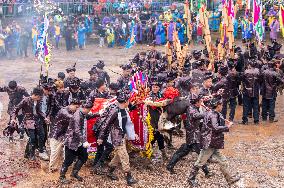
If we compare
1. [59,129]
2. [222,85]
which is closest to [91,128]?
[59,129]

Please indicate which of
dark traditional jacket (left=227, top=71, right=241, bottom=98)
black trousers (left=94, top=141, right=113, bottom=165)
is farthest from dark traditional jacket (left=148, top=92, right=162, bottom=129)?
dark traditional jacket (left=227, top=71, right=241, bottom=98)

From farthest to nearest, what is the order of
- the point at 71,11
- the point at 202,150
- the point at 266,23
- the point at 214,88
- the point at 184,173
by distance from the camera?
the point at 71,11
the point at 266,23
the point at 214,88
the point at 184,173
the point at 202,150

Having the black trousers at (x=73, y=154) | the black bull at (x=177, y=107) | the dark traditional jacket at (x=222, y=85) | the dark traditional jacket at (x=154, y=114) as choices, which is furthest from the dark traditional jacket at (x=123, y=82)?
the black trousers at (x=73, y=154)

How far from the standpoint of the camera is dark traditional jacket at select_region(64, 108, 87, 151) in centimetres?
866

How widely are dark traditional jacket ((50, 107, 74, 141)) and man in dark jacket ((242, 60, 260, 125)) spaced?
539cm

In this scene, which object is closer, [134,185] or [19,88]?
[134,185]

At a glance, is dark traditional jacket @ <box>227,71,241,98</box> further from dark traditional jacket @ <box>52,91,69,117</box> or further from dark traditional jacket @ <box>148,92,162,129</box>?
dark traditional jacket @ <box>52,91,69,117</box>

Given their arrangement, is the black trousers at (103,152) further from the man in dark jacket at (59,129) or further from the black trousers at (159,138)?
the black trousers at (159,138)

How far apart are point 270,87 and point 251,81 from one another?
59 centimetres

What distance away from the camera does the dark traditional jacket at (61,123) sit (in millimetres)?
8844

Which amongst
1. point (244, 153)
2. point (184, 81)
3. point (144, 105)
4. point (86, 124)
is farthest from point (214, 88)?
point (86, 124)

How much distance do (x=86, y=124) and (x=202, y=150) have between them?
2.29 metres

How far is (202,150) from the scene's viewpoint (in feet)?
28.2

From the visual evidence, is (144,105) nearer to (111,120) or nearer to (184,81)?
(111,120)
